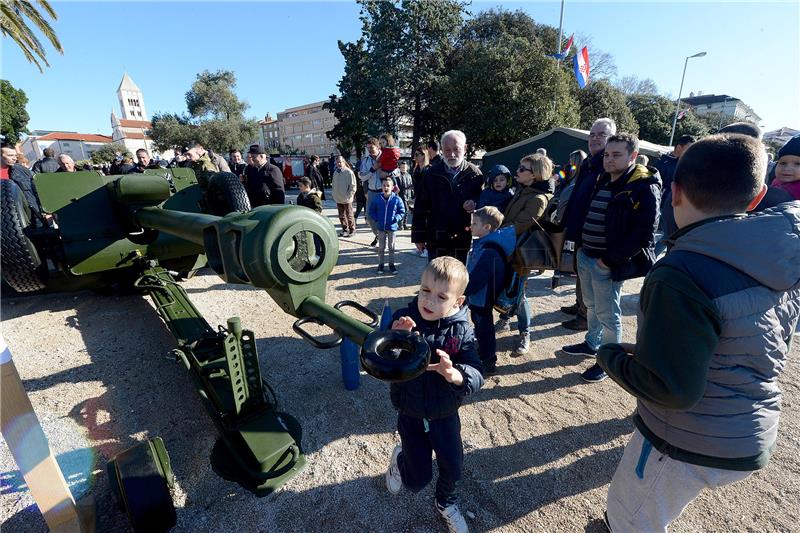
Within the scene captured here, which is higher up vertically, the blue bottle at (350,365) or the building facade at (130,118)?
the building facade at (130,118)

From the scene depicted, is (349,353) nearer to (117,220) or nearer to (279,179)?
(117,220)

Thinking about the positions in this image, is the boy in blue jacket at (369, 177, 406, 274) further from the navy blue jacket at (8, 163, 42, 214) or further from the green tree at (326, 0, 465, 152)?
the green tree at (326, 0, 465, 152)

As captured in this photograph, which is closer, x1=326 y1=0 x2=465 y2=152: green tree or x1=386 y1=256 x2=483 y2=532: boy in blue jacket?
x1=386 y1=256 x2=483 y2=532: boy in blue jacket

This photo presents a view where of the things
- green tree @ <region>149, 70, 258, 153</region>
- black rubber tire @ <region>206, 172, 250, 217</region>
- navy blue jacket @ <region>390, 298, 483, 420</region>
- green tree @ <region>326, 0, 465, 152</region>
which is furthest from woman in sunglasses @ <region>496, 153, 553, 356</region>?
green tree @ <region>149, 70, 258, 153</region>

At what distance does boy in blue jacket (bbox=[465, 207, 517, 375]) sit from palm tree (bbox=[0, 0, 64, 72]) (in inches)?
563

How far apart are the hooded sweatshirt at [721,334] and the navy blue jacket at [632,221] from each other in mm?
1477

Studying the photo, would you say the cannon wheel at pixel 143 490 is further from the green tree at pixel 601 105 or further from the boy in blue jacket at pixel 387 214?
the green tree at pixel 601 105

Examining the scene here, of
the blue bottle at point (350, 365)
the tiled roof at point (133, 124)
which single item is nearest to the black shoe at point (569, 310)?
the blue bottle at point (350, 365)

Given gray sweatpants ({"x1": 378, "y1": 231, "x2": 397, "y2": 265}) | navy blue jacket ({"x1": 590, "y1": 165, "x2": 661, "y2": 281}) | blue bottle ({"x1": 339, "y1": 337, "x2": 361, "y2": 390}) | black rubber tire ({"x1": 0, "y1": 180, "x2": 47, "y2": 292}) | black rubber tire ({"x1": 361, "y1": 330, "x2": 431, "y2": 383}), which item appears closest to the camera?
black rubber tire ({"x1": 361, "y1": 330, "x2": 431, "y2": 383})

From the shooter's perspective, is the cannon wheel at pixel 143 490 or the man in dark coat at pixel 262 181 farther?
the man in dark coat at pixel 262 181

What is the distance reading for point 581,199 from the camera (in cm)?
325

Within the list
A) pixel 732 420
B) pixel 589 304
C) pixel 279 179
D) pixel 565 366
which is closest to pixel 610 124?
pixel 589 304

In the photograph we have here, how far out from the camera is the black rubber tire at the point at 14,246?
3439 millimetres

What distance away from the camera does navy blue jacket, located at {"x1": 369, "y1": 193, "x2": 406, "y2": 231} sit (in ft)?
19.1
